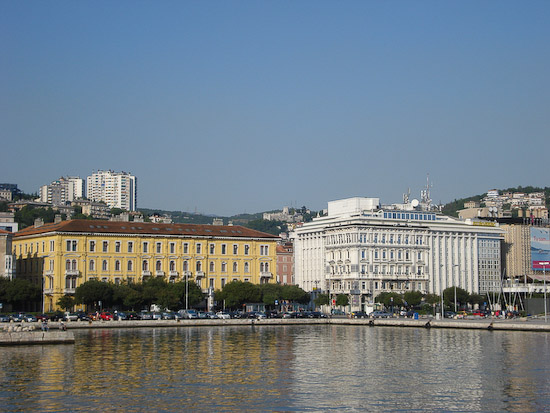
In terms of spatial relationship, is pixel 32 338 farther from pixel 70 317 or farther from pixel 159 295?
pixel 159 295

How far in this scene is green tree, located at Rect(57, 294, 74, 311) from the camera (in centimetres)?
11181

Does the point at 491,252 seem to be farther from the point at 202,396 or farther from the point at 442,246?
the point at 202,396

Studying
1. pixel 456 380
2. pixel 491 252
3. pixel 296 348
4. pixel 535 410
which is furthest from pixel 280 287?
pixel 535 410

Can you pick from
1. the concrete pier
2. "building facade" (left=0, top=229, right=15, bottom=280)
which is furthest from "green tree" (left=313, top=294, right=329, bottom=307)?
the concrete pier

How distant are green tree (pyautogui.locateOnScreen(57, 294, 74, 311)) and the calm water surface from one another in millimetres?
38410

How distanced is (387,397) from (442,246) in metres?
112

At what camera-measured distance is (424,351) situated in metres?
62.8

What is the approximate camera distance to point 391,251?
14188 centimetres

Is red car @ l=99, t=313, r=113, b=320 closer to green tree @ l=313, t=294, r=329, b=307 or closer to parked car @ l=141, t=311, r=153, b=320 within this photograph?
parked car @ l=141, t=311, r=153, b=320

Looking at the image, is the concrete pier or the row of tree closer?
the concrete pier

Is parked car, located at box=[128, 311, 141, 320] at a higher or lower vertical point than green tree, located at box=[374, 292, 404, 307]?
lower

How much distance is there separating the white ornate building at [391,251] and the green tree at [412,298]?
6.13 m

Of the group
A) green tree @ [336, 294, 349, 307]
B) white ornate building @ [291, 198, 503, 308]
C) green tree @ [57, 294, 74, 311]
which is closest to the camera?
green tree @ [57, 294, 74, 311]

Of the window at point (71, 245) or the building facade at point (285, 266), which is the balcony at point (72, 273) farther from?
the building facade at point (285, 266)
